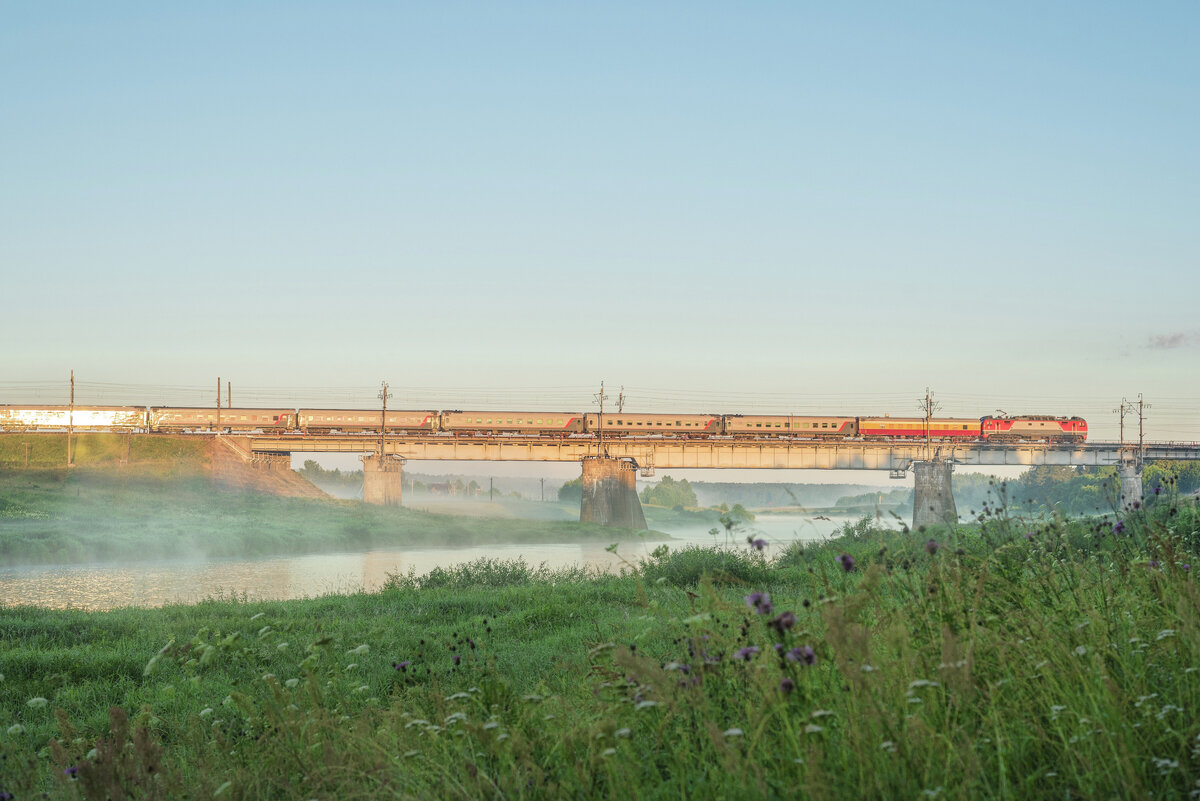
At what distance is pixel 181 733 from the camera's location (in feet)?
25.4

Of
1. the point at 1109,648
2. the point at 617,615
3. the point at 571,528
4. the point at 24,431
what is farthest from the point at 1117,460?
the point at 24,431

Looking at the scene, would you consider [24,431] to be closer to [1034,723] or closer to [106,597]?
[106,597]

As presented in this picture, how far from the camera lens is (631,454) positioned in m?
75.3

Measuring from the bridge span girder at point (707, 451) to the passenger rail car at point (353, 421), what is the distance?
81 cm

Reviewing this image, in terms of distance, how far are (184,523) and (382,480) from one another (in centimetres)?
2052

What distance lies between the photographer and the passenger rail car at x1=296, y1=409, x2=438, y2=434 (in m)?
73.6

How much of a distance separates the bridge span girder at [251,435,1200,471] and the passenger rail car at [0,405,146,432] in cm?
972

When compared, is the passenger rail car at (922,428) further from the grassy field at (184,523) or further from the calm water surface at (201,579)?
the calm water surface at (201,579)

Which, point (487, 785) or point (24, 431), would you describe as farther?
point (24, 431)

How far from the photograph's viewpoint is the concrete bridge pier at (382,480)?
235 feet

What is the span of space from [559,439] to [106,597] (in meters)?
51.3

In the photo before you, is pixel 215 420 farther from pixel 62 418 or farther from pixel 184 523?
pixel 184 523

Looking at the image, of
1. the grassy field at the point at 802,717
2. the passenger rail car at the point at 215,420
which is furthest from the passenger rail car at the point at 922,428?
the grassy field at the point at 802,717

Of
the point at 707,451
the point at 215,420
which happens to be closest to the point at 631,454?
the point at 707,451
